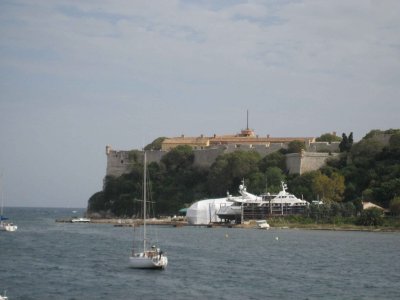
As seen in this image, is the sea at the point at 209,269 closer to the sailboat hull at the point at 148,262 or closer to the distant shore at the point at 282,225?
the sailboat hull at the point at 148,262

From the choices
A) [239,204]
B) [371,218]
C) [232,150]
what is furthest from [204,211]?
[371,218]

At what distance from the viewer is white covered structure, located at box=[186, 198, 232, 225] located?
295 ft

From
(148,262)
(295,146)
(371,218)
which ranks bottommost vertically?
(148,262)

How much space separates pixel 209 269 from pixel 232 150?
63.6m

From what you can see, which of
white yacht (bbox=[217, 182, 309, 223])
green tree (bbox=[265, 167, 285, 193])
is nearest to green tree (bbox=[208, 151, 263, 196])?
green tree (bbox=[265, 167, 285, 193])

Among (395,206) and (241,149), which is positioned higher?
(241,149)

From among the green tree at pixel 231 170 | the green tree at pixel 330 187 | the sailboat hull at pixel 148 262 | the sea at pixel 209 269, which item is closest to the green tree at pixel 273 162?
the green tree at pixel 231 170

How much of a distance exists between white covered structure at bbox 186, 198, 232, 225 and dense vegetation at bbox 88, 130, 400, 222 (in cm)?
581

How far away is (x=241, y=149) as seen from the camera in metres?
105

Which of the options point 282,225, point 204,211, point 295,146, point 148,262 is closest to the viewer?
point 148,262

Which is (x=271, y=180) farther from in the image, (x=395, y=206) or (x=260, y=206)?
(x=395, y=206)

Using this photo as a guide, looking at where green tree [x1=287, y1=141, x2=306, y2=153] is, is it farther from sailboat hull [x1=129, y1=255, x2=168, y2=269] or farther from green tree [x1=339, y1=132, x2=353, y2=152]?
sailboat hull [x1=129, y1=255, x2=168, y2=269]

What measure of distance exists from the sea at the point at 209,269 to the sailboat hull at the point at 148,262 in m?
0.49

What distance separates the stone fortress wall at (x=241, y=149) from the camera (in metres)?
96.0
